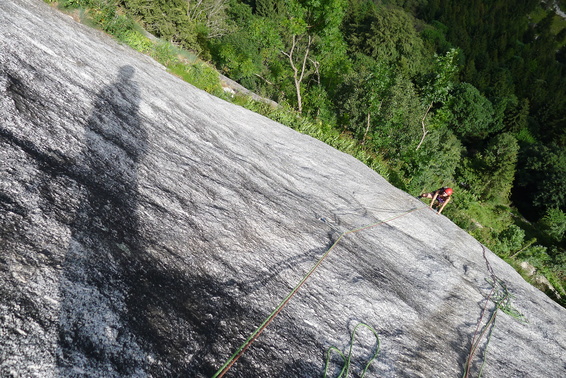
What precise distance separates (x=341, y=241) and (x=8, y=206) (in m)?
2.95

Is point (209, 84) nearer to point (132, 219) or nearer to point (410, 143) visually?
point (132, 219)

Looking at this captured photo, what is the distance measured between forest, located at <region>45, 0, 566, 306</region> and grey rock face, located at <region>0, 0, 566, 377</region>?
25.6 feet

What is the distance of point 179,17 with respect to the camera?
59.8 feet

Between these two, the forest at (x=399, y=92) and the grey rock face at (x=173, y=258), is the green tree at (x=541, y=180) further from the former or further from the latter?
the grey rock face at (x=173, y=258)

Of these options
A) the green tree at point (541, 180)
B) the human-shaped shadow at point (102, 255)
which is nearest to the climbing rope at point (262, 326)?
the human-shaped shadow at point (102, 255)

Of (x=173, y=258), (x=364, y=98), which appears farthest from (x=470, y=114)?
(x=173, y=258)

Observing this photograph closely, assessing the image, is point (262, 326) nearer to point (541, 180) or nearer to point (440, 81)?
point (440, 81)

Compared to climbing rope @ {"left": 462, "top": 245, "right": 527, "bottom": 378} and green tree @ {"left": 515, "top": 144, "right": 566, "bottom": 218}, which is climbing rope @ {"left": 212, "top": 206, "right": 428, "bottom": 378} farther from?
green tree @ {"left": 515, "top": 144, "right": 566, "bottom": 218}

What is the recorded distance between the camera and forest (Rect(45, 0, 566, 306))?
15836mm

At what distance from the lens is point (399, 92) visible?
21.4 metres

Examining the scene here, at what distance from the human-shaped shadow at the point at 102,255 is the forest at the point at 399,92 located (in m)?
8.68

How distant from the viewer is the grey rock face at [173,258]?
147 centimetres

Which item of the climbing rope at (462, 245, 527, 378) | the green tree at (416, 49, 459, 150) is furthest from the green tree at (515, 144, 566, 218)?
the climbing rope at (462, 245, 527, 378)

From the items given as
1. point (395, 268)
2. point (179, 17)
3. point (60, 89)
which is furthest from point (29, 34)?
point (179, 17)
